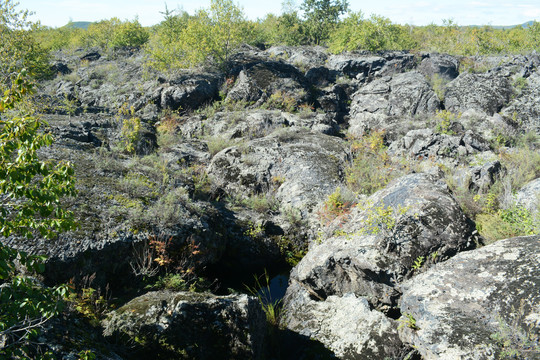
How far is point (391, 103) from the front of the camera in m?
17.8

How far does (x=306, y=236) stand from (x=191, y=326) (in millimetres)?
4784

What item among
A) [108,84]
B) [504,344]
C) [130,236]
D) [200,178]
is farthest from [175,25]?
[504,344]

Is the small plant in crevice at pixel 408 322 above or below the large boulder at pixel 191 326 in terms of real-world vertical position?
below

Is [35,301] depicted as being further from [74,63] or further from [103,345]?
[74,63]

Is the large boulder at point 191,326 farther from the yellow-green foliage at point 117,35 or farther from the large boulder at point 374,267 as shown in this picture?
the yellow-green foliage at point 117,35

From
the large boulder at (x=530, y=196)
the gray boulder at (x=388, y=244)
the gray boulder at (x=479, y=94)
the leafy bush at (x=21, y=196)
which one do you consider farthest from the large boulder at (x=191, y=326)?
the gray boulder at (x=479, y=94)

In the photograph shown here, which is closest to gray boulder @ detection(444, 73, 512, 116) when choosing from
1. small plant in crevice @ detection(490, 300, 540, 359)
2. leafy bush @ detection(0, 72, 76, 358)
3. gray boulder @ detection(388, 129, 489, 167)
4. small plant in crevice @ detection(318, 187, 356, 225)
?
gray boulder @ detection(388, 129, 489, 167)

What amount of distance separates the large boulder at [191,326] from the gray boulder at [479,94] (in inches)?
597

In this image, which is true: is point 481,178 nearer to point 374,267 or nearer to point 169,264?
point 374,267

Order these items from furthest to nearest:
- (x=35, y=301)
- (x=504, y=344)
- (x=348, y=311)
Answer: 1. (x=348, y=311)
2. (x=504, y=344)
3. (x=35, y=301)

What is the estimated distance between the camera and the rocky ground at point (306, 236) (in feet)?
15.4

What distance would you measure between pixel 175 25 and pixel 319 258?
25383mm

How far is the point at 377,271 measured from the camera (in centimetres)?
612

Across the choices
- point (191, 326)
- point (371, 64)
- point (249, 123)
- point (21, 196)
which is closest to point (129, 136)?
point (249, 123)
